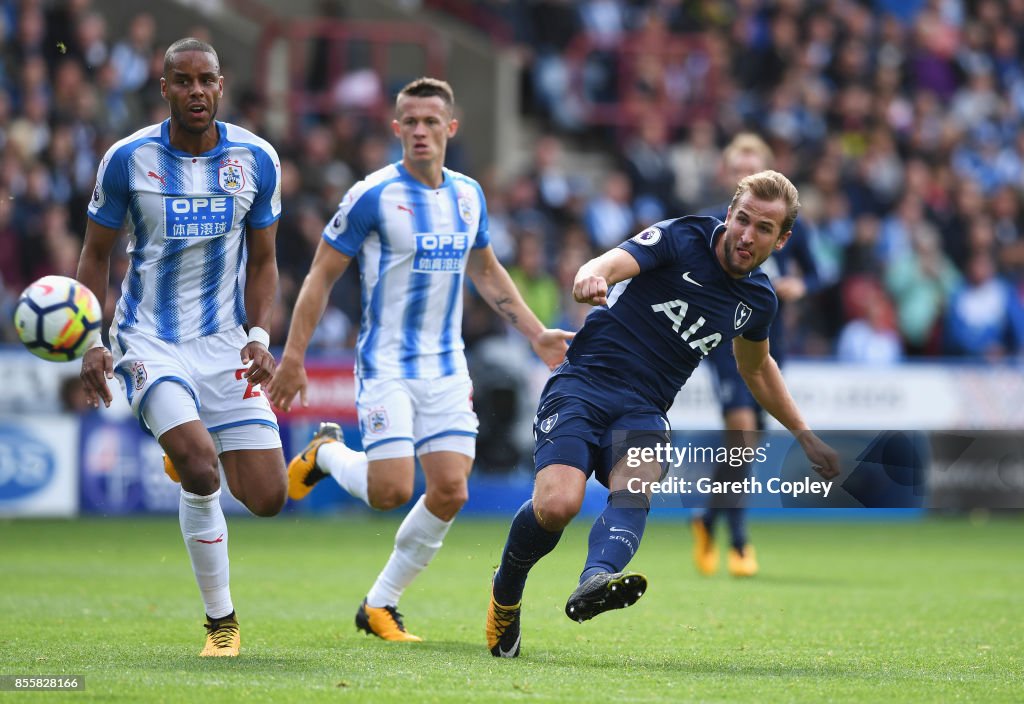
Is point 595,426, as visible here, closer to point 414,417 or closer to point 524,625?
point 414,417

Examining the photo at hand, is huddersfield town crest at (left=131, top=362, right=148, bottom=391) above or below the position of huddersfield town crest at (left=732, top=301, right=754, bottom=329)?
below

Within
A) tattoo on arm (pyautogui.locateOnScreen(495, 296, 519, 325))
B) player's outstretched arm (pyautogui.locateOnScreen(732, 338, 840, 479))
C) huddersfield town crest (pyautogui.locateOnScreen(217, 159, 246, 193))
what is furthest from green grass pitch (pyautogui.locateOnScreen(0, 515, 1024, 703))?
huddersfield town crest (pyautogui.locateOnScreen(217, 159, 246, 193))

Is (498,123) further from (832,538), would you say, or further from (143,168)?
(143,168)

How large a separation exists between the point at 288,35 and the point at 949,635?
46.1ft

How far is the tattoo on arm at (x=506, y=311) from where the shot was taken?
8.01 m

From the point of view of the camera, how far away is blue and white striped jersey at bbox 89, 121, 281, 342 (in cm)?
690

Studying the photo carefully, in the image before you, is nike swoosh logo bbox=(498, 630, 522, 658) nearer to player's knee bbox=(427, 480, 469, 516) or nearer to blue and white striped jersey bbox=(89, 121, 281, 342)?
player's knee bbox=(427, 480, 469, 516)

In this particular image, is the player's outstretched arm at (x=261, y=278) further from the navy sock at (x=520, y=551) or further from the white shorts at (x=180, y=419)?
the navy sock at (x=520, y=551)

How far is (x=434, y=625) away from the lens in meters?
8.32

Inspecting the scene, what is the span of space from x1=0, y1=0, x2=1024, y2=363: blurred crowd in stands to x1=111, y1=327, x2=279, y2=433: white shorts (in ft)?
26.3

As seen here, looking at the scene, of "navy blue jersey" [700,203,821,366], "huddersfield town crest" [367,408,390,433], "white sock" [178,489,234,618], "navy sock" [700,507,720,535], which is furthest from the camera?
"navy sock" [700,507,720,535]

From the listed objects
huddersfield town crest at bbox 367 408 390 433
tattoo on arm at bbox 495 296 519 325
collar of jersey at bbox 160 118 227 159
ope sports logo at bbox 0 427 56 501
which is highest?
collar of jersey at bbox 160 118 227 159

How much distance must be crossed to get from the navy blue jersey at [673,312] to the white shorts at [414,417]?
3.76ft

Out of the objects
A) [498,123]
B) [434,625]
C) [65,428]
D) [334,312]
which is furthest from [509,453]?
[434,625]
